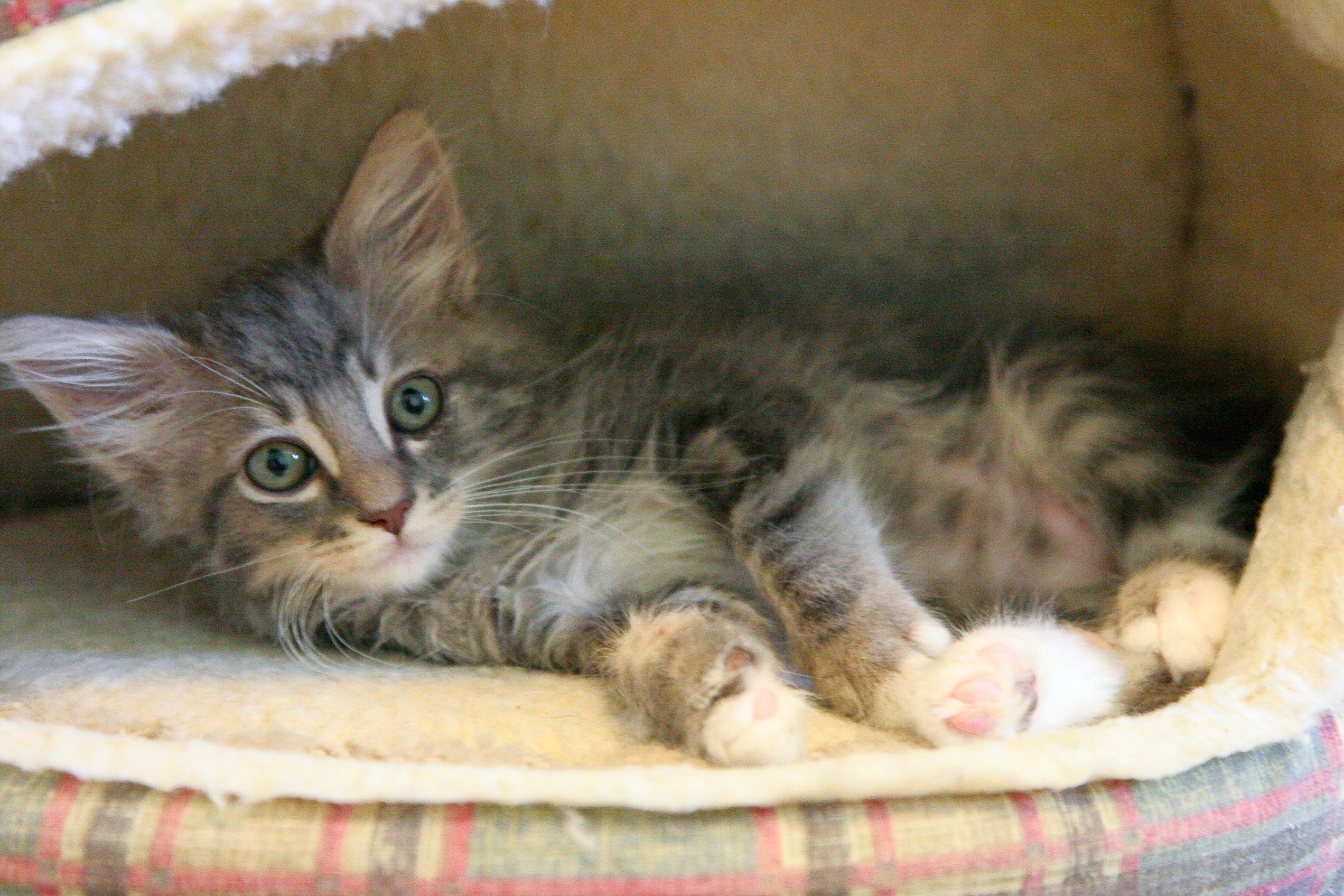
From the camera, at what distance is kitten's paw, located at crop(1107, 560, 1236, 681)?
4.26 feet

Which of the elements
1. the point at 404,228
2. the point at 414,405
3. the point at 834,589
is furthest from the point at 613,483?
the point at 404,228

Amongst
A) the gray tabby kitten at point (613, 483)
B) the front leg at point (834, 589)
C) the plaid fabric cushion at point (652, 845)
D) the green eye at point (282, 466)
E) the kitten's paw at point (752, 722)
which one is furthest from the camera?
Result: the green eye at point (282, 466)

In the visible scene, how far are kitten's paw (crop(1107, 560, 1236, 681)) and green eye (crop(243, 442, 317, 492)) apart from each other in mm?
1127

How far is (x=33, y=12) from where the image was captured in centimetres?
101

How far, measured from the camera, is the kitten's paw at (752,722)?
1.04 metres

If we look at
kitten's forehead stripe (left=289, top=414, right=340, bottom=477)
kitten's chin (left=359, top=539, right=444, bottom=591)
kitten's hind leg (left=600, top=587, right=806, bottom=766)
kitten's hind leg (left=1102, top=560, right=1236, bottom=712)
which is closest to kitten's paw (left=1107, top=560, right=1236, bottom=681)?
kitten's hind leg (left=1102, top=560, right=1236, bottom=712)

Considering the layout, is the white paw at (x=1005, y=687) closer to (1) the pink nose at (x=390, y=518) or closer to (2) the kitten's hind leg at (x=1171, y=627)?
(2) the kitten's hind leg at (x=1171, y=627)

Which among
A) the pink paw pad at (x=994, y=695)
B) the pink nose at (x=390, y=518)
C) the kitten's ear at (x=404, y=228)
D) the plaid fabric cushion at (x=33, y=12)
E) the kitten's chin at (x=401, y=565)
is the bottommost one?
the kitten's chin at (x=401, y=565)

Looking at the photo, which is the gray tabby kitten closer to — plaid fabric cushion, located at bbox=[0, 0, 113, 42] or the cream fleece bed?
the cream fleece bed

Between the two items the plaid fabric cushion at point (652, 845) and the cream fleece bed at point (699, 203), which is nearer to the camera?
the plaid fabric cushion at point (652, 845)

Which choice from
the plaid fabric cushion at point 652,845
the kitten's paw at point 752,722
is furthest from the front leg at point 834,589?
the plaid fabric cushion at point 652,845

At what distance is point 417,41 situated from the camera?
193cm

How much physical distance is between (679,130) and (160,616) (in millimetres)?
1247

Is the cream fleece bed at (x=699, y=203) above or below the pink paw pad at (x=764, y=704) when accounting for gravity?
above
